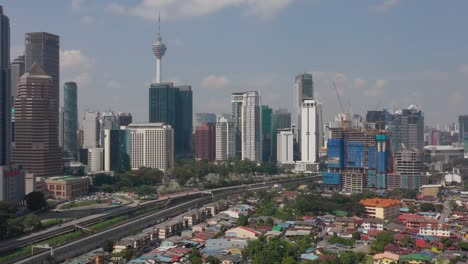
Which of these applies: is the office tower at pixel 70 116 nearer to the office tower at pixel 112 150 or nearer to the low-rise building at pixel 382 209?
the office tower at pixel 112 150

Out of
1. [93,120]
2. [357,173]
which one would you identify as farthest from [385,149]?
[93,120]

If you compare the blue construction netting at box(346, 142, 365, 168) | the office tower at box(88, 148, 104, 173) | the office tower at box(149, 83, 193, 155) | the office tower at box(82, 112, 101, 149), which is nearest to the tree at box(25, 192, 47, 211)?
the office tower at box(88, 148, 104, 173)

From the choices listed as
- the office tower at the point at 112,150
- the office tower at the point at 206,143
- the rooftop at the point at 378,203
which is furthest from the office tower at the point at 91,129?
the rooftop at the point at 378,203

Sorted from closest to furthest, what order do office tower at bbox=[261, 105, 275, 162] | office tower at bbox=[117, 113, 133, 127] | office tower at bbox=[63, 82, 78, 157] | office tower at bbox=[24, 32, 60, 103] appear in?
office tower at bbox=[24, 32, 60, 103], office tower at bbox=[63, 82, 78, 157], office tower at bbox=[261, 105, 275, 162], office tower at bbox=[117, 113, 133, 127]

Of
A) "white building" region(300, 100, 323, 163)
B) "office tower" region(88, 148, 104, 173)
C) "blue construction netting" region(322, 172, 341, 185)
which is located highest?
"white building" region(300, 100, 323, 163)

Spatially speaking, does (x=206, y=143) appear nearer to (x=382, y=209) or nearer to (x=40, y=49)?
(x=40, y=49)

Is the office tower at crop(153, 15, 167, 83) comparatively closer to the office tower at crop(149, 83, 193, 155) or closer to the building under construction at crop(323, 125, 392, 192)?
the office tower at crop(149, 83, 193, 155)
